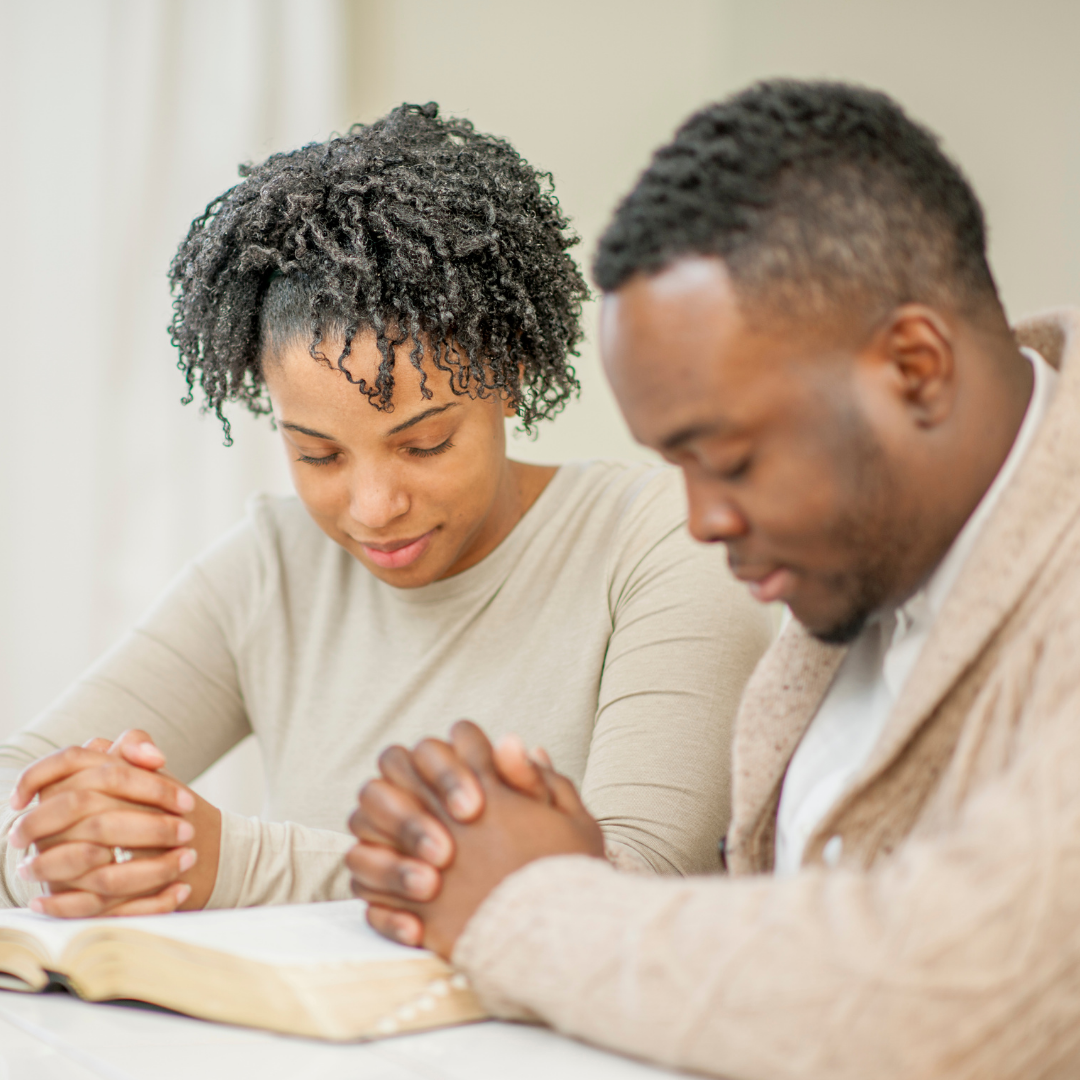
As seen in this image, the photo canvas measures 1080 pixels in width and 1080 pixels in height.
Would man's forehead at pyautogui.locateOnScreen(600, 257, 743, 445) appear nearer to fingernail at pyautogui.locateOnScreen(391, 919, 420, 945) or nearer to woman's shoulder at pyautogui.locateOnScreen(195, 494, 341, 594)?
fingernail at pyautogui.locateOnScreen(391, 919, 420, 945)

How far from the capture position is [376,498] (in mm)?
1123

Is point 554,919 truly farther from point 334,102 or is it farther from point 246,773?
point 334,102

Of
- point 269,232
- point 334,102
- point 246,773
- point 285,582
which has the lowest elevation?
point 246,773

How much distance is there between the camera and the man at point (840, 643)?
0.53 m

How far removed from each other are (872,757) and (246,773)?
188cm

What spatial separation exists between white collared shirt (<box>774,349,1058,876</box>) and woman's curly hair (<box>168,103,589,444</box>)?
511 millimetres

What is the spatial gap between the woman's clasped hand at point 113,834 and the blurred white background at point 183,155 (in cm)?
99

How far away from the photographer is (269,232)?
1182 millimetres

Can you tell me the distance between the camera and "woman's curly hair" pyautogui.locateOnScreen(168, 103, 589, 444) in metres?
1.12

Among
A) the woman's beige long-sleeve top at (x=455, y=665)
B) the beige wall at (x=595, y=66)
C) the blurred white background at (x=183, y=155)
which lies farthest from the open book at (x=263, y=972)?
the beige wall at (x=595, y=66)

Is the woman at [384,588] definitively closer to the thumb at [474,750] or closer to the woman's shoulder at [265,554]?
the woman's shoulder at [265,554]

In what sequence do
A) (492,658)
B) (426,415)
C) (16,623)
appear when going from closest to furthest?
(426,415) < (492,658) < (16,623)

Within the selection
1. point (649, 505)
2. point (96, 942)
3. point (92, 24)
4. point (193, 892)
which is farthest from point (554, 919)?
point (92, 24)

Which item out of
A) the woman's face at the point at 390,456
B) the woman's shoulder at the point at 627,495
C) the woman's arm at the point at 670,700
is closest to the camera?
the woman's arm at the point at 670,700
